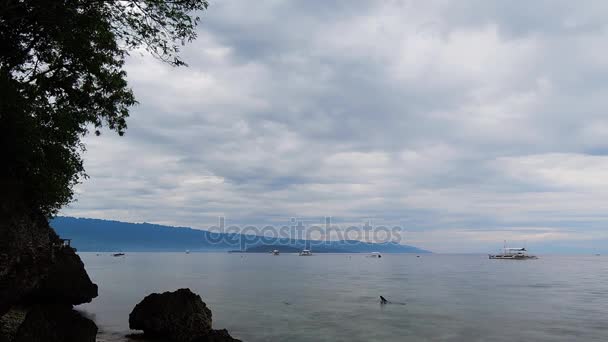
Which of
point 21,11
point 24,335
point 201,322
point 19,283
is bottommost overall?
point 201,322

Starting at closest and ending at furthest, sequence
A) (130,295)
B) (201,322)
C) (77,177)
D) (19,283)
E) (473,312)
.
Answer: (19,283), (77,177), (201,322), (473,312), (130,295)

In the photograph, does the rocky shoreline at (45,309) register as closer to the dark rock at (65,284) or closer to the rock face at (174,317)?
the rock face at (174,317)

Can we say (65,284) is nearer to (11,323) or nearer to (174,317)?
(11,323)

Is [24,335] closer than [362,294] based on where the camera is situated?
Yes

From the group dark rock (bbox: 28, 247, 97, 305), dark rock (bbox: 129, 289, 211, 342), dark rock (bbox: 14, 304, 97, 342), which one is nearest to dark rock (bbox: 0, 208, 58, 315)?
dark rock (bbox: 14, 304, 97, 342)

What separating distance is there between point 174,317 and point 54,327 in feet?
31.1

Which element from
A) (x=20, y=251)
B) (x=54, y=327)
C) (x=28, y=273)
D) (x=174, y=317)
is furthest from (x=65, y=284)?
(x=20, y=251)

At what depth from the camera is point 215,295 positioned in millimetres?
63562

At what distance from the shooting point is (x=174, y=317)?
27.6 meters

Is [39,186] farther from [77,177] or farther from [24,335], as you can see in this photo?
[24,335]

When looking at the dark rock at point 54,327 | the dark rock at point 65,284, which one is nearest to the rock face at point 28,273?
the dark rock at point 54,327

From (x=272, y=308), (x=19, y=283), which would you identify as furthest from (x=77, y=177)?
(x=272, y=308)

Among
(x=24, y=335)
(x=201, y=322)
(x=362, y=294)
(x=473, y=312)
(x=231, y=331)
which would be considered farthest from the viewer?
(x=362, y=294)

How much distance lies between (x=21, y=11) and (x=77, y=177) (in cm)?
862
